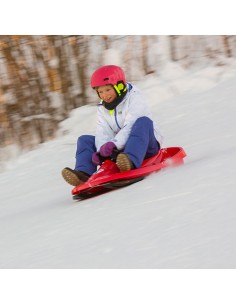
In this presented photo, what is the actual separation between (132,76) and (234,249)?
218 inches

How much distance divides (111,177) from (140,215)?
847 mm

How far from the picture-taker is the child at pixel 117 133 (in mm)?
4182

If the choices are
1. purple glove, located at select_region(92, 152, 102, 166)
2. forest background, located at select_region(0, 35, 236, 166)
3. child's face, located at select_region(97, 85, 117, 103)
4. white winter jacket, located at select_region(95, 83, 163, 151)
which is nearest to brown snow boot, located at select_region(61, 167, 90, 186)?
purple glove, located at select_region(92, 152, 102, 166)

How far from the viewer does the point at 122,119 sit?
445 centimetres

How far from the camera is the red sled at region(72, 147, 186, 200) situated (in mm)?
4152

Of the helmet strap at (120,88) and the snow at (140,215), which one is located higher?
the helmet strap at (120,88)

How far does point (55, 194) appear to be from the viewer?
201 inches

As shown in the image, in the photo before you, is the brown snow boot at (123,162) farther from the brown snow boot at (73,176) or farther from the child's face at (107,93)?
the child's face at (107,93)

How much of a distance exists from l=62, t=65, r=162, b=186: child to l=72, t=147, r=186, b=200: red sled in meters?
0.05

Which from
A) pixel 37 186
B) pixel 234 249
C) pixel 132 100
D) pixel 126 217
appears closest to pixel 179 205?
pixel 126 217

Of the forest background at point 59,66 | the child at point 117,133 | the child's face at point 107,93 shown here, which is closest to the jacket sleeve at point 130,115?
the child at point 117,133

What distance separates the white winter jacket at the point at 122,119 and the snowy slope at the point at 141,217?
1.09 feet

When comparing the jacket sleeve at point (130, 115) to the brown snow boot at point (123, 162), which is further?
the jacket sleeve at point (130, 115)

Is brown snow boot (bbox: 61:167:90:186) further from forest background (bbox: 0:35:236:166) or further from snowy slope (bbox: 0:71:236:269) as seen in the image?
forest background (bbox: 0:35:236:166)
